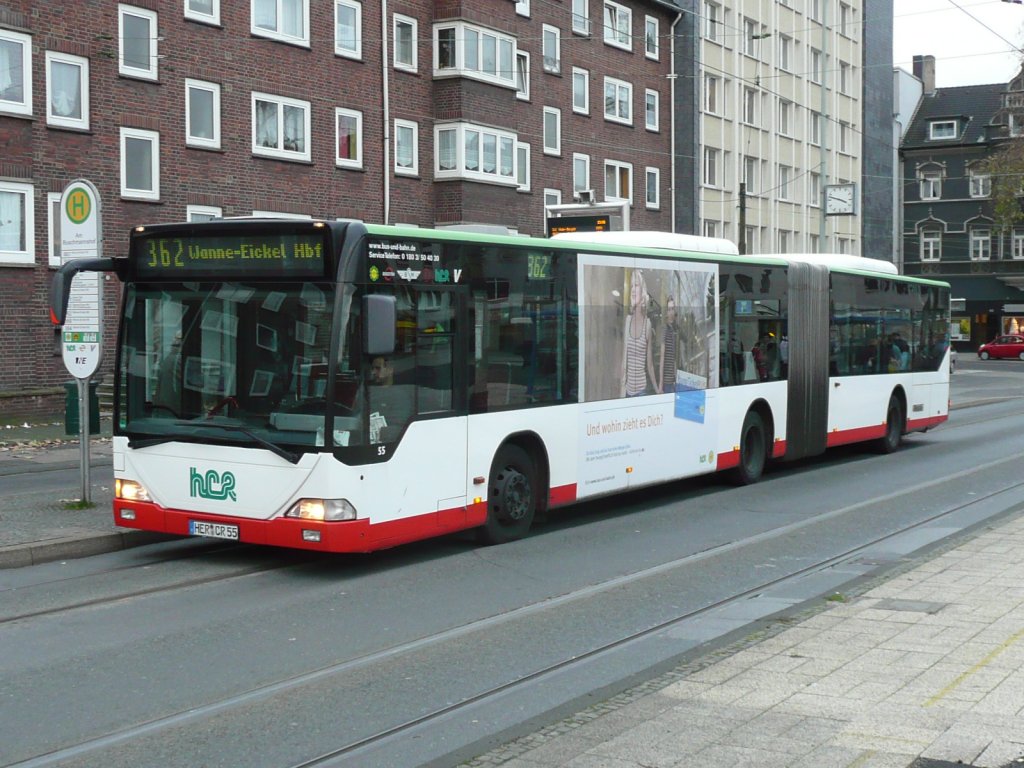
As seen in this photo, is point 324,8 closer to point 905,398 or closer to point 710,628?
point 905,398

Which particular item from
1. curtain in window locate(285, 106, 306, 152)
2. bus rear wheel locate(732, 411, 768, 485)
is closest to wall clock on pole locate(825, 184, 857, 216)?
curtain in window locate(285, 106, 306, 152)

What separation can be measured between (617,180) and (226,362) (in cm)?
3843

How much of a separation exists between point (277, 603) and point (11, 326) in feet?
62.0

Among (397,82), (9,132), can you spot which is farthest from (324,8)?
(9,132)

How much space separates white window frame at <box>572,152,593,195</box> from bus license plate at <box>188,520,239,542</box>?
35.0 meters

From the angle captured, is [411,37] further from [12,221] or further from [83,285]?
[83,285]

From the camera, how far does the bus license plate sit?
10.1 m

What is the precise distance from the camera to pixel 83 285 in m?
12.5

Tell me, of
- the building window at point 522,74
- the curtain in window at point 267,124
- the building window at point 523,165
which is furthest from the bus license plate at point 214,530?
the building window at point 522,74

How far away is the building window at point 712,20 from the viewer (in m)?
52.9

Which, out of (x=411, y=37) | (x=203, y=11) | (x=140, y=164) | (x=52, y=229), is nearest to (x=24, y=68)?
(x=52, y=229)

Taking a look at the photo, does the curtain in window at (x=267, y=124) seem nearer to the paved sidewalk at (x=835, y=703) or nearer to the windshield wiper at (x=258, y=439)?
the windshield wiper at (x=258, y=439)

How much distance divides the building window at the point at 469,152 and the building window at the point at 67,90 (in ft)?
36.7

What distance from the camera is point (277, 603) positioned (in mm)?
9156
